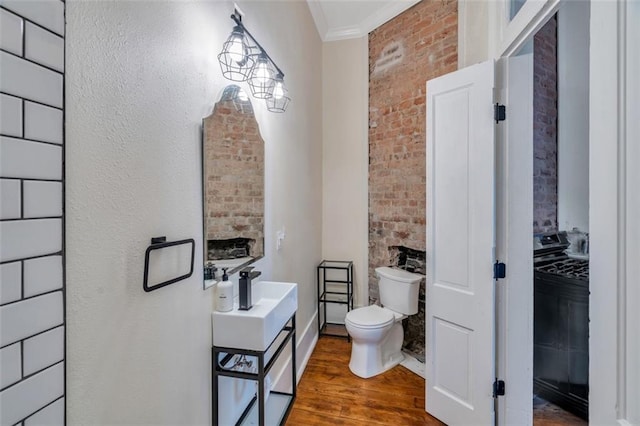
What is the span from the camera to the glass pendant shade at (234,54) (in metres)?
1.35

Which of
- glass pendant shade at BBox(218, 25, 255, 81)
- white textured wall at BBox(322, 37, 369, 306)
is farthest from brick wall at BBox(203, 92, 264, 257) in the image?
white textured wall at BBox(322, 37, 369, 306)

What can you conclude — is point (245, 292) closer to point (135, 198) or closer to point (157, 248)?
point (157, 248)

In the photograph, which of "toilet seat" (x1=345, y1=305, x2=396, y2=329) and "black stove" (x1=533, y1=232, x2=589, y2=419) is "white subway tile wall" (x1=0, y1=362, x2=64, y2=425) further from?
"black stove" (x1=533, y1=232, x2=589, y2=419)

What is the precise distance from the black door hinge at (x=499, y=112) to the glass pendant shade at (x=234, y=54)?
4.51 ft

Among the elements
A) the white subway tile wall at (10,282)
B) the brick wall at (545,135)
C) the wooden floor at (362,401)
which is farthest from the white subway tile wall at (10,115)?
the brick wall at (545,135)

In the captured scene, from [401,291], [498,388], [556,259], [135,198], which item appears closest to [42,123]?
[135,198]

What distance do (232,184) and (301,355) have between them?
1.83 metres

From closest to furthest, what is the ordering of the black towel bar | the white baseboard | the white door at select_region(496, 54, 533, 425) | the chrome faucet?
1. the black towel bar
2. the chrome faucet
3. the white door at select_region(496, 54, 533, 425)
4. the white baseboard

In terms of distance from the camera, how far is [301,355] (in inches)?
105

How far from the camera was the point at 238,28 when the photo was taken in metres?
1.38

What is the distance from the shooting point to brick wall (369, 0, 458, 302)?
9.01 ft

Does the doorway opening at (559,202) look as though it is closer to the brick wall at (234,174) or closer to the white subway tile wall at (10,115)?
the brick wall at (234,174)

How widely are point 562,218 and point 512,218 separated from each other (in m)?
1.17

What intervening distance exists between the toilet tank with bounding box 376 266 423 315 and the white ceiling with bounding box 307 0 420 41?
2.54m
